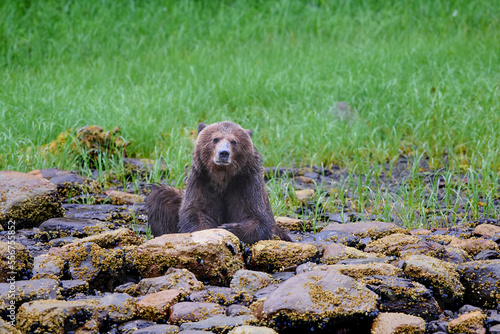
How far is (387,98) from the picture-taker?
26.5ft

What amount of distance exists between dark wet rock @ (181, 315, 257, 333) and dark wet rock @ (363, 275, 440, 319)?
69cm

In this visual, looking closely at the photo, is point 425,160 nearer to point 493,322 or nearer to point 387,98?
point 387,98

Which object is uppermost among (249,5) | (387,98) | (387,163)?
(249,5)

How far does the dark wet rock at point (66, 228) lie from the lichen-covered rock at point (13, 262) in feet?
2.94

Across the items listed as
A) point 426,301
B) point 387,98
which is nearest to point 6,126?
point 387,98

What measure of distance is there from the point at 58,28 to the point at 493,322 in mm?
10432

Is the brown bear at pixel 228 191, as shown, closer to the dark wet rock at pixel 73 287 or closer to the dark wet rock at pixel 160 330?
the dark wet rock at pixel 73 287

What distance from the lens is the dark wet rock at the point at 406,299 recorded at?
3016mm

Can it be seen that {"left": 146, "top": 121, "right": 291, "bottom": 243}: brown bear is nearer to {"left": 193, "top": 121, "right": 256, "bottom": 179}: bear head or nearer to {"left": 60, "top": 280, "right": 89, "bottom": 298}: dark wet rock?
{"left": 193, "top": 121, "right": 256, "bottom": 179}: bear head

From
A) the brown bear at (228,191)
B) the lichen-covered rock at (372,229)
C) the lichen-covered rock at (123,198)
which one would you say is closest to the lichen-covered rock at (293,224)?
the lichen-covered rock at (372,229)

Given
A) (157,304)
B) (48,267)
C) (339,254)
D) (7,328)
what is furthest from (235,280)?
(7,328)

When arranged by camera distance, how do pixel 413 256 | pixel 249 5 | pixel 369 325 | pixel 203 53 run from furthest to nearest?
pixel 249 5, pixel 203 53, pixel 413 256, pixel 369 325

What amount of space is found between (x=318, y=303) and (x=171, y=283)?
0.84 m

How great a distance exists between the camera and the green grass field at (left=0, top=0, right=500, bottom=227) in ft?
22.7
